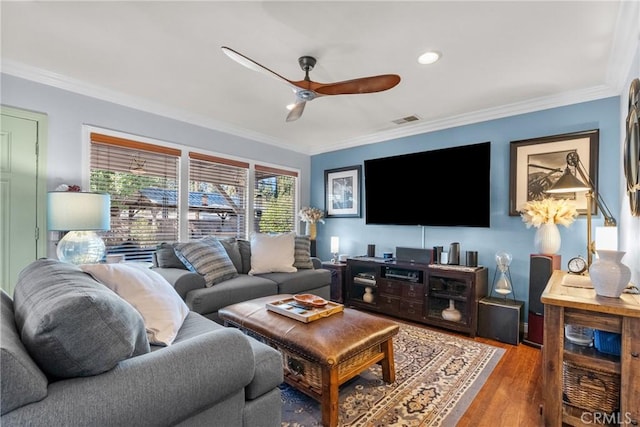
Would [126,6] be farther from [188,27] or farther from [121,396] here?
[121,396]

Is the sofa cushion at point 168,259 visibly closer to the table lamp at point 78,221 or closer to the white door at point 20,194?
the table lamp at point 78,221

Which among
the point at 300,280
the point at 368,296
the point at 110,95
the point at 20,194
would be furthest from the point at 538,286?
the point at 20,194

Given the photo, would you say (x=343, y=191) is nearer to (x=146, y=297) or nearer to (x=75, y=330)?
(x=146, y=297)

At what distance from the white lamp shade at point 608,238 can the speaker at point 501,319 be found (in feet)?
3.10

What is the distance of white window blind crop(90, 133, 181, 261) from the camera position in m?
3.04

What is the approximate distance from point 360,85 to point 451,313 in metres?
2.44

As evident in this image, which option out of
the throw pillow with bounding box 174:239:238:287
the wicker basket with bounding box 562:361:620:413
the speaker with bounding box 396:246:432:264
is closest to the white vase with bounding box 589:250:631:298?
the wicker basket with bounding box 562:361:620:413

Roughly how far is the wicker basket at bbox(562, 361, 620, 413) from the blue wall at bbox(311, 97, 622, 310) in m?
1.66

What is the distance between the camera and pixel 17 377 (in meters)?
0.75

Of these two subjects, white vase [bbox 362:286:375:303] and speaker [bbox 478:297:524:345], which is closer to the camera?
speaker [bbox 478:297:524:345]

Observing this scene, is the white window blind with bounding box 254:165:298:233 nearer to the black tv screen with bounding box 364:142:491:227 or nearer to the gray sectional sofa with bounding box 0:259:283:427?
the black tv screen with bounding box 364:142:491:227

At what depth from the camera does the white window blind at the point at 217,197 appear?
147 inches

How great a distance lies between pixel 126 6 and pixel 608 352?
3.29m

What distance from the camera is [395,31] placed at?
197cm
